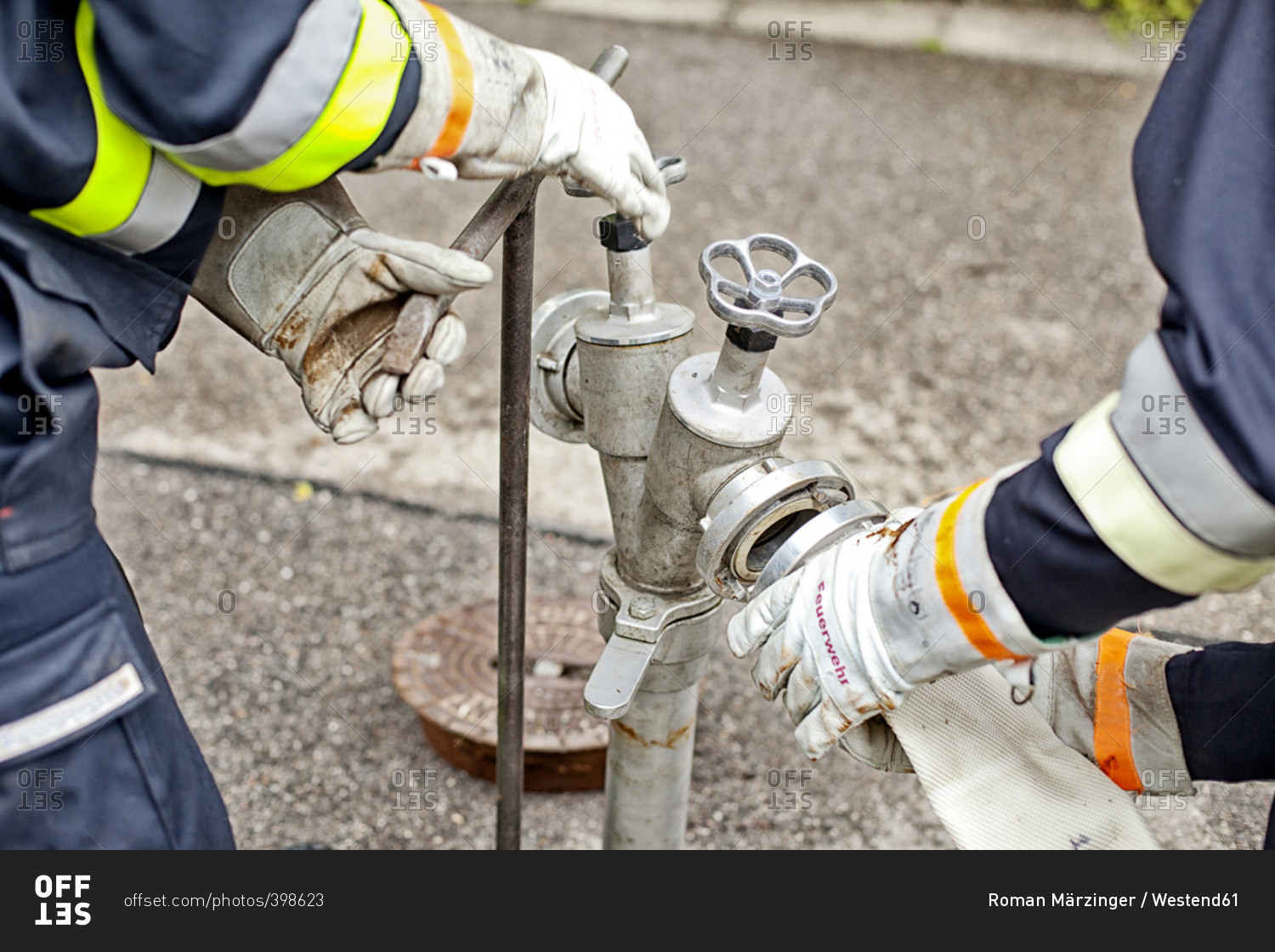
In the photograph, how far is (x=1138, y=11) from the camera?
17.9ft

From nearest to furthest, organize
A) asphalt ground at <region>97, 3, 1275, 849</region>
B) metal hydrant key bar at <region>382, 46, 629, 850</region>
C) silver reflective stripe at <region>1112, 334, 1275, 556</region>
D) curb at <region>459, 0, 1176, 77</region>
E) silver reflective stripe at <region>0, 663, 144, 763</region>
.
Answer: silver reflective stripe at <region>1112, 334, 1275, 556</region> < silver reflective stripe at <region>0, 663, 144, 763</region> < metal hydrant key bar at <region>382, 46, 629, 850</region> < asphalt ground at <region>97, 3, 1275, 849</region> < curb at <region>459, 0, 1176, 77</region>

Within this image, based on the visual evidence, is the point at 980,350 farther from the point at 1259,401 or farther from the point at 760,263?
the point at 1259,401

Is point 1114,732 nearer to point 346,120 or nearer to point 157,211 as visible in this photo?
point 346,120

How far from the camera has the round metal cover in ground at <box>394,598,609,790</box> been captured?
2.19 metres

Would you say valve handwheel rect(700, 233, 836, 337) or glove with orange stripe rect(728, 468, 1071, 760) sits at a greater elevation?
valve handwheel rect(700, 233, 836, 337)

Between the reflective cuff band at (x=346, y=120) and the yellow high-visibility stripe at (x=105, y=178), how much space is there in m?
0.05

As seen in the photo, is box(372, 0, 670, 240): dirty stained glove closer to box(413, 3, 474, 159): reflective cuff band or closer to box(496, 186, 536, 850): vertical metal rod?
box(413, 3, 474, 159): reflective cuff band

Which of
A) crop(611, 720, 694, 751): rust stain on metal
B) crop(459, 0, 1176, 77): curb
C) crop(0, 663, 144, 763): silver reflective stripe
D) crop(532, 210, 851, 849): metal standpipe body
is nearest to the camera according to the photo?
crop(0, 663, 144, 763): silver reflective stripe

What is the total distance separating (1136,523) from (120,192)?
42.4 inches

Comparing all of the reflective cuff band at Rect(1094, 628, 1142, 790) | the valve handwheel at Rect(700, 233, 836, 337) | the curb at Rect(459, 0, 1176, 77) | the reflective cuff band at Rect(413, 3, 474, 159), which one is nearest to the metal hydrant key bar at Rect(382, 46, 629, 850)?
the reflective cuff band at Rect(413, 3, 474, 159)

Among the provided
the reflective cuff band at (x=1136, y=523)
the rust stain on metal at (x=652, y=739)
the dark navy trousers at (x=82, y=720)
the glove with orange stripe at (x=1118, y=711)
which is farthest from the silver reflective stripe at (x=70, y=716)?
the glove with orange stripe at (x=1118, y=711)

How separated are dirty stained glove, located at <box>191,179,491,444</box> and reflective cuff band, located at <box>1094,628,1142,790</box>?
1010mm

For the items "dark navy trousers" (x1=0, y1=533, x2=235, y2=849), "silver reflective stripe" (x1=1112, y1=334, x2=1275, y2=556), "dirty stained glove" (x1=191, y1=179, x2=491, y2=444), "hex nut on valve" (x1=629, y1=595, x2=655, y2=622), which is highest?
"silver reflective stripe" (x1=1112, y1=334, x2=1275, y2=556)

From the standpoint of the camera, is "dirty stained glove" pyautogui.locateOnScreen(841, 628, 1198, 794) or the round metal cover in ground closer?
"dirty stained glove" pyautogui.locateOnScreen(841, 628, 1198, 794)
